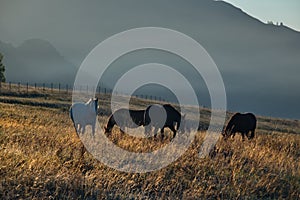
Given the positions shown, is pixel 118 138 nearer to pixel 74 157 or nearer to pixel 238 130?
pixel 74 157

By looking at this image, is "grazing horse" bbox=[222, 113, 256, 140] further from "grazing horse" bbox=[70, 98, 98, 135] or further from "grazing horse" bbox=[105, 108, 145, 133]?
"grazing horse" bbox=[70, 98, 98, 135]

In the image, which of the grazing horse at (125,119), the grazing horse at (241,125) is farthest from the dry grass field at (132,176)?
the grazing horse at (241,125)

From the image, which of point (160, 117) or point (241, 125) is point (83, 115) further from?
point (241, 125)

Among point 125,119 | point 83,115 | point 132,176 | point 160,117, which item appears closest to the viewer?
point 132,176

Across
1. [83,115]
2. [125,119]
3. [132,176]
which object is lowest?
[132,176]

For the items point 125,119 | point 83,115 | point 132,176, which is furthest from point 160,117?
point 132,176

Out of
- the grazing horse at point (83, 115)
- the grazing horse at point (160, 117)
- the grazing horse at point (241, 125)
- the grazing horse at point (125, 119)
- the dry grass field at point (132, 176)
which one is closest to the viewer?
the dry grass field at point (132, 176)

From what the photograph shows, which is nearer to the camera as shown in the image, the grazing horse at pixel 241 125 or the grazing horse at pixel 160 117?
the grazing horse at pixel 160 117

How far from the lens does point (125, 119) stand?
1605cm

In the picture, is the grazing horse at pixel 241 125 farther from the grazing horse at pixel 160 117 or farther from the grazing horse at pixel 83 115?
the grazing horse at pixel 83 115

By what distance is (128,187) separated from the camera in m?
6.96

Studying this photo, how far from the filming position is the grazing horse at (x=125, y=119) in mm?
15395

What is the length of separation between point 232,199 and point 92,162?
3.05m

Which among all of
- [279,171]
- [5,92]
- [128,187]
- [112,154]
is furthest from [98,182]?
[5,92]
